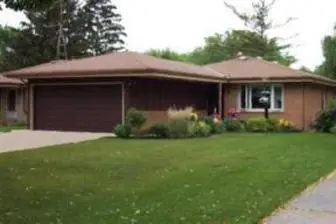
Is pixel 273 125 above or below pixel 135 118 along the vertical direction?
below

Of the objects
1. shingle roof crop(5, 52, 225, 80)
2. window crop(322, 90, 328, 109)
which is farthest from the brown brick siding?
window crop(322, 90, 328, 109)

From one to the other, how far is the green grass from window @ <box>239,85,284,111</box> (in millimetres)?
10483

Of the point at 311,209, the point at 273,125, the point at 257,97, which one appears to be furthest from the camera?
the point at 257,97

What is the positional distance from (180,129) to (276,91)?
27.8ft

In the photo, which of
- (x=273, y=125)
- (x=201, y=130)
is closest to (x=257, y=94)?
(x=273, y=125)

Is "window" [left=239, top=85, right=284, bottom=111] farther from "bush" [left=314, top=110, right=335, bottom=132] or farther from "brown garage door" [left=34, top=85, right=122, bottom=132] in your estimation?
"brown garage door" [left=34, top=85, right=122, bottom=132]

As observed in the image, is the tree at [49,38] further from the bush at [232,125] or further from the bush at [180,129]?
the bush at [180,129]

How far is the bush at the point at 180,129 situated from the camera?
19.9m

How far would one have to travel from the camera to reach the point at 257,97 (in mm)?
27344

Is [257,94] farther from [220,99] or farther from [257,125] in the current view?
[257,125]

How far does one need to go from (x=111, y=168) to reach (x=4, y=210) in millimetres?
4261

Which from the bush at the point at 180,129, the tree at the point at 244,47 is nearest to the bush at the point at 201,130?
the bush at the point at 180,129

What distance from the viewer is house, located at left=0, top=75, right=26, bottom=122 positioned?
32125 mm

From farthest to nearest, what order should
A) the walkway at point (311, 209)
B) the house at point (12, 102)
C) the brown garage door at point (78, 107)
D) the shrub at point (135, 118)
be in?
the house at point (12, 102) < the brown garage door at point (78, 107) < the shrub at point (135, 118) < the walkway at point (311, 209)
